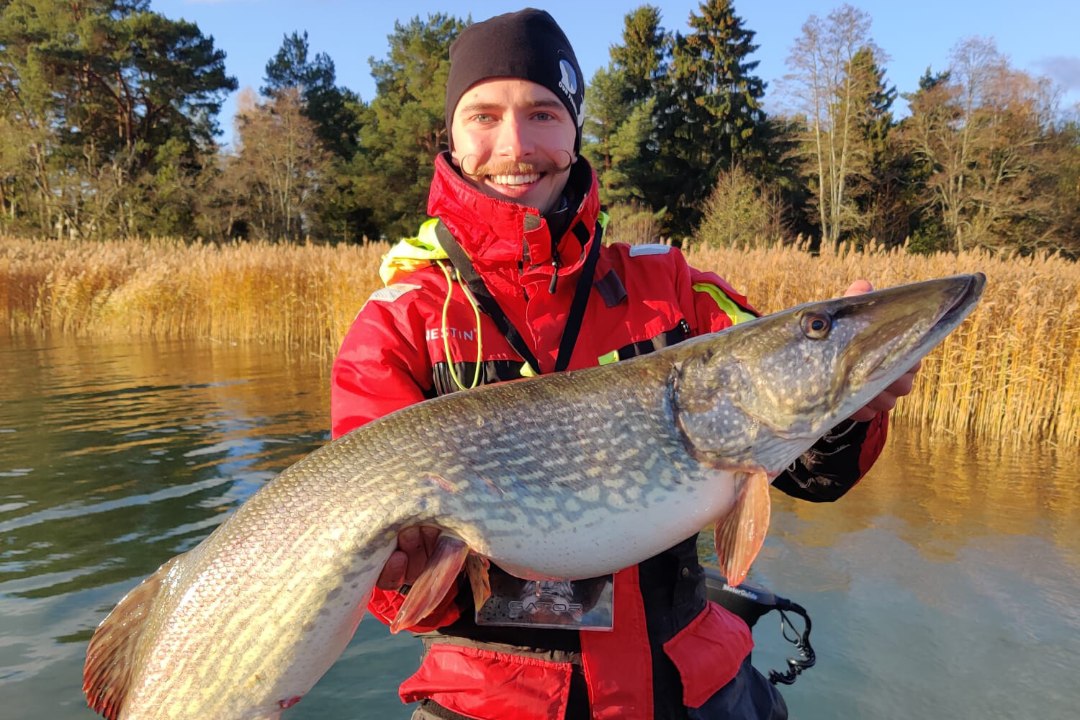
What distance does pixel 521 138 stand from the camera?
200 cm

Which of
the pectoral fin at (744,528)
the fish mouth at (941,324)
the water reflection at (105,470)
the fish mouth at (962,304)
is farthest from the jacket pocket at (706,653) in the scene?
the water reflection at (105,470)

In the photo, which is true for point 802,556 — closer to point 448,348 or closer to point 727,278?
point 448,348

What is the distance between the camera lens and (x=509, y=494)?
161 centimetres

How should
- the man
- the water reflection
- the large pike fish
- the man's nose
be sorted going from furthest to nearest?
the water reflection < the man's nose < the man < the large pike fish

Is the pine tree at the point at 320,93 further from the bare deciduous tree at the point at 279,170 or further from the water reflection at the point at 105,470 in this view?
the water reflection at the point at 105,470

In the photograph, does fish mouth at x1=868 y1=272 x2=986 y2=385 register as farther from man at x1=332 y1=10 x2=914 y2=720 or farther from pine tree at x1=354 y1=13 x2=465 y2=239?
pine tree at x1=354 y1=13 x2=465 y2=239

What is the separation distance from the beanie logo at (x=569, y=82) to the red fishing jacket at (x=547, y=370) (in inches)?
8.1

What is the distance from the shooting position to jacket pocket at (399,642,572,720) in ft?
5.38

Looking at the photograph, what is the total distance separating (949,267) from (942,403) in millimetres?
1531

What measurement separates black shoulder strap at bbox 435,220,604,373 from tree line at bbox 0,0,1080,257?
70.6 ft

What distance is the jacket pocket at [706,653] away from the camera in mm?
1706

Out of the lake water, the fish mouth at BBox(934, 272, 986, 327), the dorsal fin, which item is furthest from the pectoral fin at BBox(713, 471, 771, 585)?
the lake water

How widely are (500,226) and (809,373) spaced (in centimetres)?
82

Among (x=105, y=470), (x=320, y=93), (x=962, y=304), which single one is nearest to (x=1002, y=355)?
(x=962, y=304)
